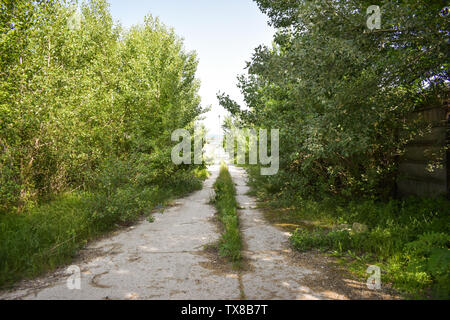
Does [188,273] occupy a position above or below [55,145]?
below

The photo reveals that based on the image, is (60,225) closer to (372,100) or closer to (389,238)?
(389,238)

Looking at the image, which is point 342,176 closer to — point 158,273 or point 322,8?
point 322,8

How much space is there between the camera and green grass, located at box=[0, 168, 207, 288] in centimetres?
446

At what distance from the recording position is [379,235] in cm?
501

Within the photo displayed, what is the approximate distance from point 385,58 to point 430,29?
67 centimetres

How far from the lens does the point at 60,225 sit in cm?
588

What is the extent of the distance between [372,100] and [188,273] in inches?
165

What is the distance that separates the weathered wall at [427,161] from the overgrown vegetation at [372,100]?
0.62 feet

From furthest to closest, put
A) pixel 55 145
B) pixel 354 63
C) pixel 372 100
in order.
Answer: pixel 55 145 → pixel 372 100 → pixel 354 63

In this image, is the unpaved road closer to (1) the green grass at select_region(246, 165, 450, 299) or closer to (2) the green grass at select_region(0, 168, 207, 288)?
(2) the green grass at select_region(0, 168, 207, 288)

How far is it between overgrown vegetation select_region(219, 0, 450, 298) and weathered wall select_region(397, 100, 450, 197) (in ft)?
0.62

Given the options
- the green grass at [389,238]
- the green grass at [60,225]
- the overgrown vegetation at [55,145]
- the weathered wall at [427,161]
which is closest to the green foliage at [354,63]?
the weathered wall at [427,161]

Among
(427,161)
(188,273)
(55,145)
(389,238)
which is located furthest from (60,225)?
(427,161)
